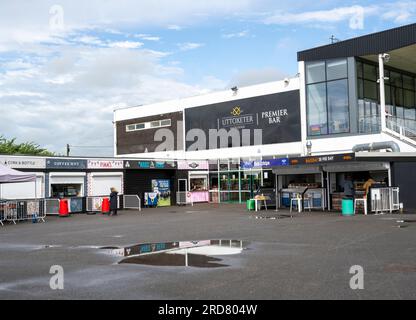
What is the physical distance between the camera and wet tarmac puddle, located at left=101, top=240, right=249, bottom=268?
34.5ft

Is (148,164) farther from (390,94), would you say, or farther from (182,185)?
(390,94)

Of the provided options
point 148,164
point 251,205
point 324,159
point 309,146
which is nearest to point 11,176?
point 148,164

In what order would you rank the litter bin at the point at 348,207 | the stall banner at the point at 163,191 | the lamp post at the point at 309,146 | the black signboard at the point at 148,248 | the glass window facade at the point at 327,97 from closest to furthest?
1. the black signboard at the point at 148,248
2. the litter bin at the point at 348,207
3. the glass window facade at the point at 327,97
4. the lamp post at the point at 309,146
5. the stall banner at the point at 163,191

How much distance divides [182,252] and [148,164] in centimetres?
2270

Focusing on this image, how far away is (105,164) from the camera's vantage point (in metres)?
31.9

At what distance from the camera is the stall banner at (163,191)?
35.2 meters

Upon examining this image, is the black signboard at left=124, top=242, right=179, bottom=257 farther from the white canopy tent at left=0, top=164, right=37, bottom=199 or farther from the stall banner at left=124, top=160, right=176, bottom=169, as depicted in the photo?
the stall banner at left=124, top=160, right=176, bottom=169

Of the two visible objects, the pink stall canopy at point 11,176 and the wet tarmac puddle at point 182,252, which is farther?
the pink stall canopy at point 11,176

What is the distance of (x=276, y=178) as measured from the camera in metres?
30.0

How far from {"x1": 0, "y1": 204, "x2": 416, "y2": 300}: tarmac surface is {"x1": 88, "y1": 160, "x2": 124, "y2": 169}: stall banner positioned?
13704mm

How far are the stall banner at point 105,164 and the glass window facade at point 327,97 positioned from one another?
1280 cm

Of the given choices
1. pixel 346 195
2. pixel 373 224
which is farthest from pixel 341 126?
pixel 373 224

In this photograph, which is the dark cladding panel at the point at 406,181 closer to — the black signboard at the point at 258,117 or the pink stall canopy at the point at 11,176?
the black signboard at the point at 258,117

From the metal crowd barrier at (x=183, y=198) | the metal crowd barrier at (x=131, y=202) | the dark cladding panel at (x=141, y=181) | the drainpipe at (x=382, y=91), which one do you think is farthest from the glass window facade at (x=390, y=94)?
the metal crowd barrier at (x=131, y=202)
